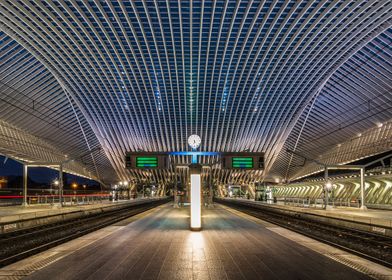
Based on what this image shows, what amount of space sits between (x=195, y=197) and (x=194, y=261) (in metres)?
8.04

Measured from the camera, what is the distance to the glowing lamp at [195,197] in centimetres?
1768

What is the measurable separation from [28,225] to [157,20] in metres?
26.4

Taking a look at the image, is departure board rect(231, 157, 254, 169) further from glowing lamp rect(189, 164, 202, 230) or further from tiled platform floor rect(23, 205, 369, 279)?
tiled platform floor rect(23, 205, 369, 279)

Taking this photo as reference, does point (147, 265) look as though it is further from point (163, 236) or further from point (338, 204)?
point (338, 204)

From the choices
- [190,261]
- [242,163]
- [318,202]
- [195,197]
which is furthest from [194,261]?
[318,202]

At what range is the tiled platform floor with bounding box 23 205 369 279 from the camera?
847 centimetres

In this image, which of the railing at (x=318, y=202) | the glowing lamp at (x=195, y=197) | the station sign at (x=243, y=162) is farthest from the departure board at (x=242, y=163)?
the railing at (x=318, y=202)

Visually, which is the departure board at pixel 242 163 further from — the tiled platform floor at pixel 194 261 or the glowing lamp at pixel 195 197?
the tiled platform floor at pixel 194 261

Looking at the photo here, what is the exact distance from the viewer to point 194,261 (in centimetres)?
1005

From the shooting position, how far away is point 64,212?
1129 inches

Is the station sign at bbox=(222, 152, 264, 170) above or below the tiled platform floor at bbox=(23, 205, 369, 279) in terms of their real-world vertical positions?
above

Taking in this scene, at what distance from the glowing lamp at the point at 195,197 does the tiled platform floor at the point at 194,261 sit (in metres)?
2.90

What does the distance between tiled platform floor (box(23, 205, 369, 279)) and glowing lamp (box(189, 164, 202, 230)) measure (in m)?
2.90

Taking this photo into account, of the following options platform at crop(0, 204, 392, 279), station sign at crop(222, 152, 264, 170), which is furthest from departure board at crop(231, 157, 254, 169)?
platform at crop(0, 204, 392, 279)
